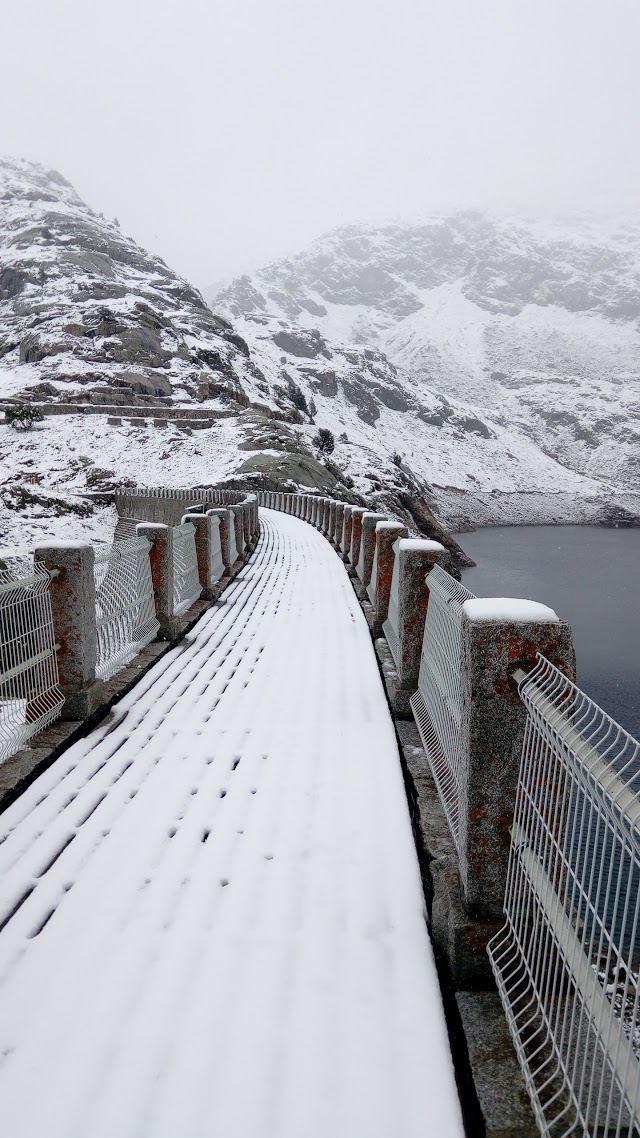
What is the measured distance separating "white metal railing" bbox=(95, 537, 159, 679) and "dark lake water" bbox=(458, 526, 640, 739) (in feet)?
22.8

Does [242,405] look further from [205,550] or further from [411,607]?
[411,607]

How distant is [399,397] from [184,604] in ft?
407

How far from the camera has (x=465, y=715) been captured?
8.60 ft

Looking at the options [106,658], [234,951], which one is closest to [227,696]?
[106,658]

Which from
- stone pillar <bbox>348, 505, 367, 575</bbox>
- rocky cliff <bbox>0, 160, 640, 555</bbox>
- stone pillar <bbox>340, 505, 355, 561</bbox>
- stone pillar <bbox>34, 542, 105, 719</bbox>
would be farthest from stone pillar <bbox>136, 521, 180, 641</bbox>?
rocky cliff <bbox>0, 160, 640, 555</bbox>

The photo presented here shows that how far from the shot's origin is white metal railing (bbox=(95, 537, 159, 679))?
19.3 feet

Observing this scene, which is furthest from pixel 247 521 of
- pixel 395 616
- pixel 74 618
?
pixel 74 618

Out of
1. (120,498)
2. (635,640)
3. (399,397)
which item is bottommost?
(635,640)

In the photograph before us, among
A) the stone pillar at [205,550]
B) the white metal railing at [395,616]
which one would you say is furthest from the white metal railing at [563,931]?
the stone pillar at [205,550]

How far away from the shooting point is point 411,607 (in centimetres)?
550

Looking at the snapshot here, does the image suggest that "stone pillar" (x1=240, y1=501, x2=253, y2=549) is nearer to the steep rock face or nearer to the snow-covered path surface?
the snow-covered path surface

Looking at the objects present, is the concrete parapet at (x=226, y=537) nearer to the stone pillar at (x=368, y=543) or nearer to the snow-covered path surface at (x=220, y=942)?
the stone pillar at (x=368, y=543)

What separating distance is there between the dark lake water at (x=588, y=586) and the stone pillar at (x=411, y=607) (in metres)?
5.92

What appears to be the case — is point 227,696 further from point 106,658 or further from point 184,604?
point 184,604
